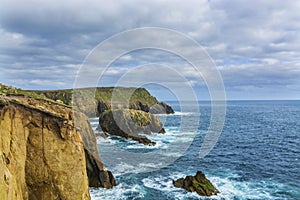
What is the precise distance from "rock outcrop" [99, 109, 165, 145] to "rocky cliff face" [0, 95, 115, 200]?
45.8m

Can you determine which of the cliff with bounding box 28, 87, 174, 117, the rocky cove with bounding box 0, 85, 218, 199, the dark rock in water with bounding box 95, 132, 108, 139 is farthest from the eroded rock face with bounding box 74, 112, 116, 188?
the cliff with bounding box 28, 87, 174, 117

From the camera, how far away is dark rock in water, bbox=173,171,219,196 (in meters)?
30.5

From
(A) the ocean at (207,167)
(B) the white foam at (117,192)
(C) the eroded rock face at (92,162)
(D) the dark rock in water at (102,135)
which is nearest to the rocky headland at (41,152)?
(B) the white foam at (117,192)

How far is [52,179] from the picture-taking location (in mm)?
17859

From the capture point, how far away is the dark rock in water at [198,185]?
30.5 meters

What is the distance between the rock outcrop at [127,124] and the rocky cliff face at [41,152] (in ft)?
150

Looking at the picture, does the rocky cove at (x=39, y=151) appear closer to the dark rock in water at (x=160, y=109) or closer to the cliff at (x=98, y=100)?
the cliff at (x=98, y=100)

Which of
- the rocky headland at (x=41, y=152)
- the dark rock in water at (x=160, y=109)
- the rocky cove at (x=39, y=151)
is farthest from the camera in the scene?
the dark rock in water at (x=160, y=109)

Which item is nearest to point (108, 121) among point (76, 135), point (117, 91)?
point (76, 135)

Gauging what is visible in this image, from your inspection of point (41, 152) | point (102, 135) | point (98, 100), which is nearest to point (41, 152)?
point (41, 152)

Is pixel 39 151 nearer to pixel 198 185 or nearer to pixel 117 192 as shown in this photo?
pixel 117 192

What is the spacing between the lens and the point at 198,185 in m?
31.7

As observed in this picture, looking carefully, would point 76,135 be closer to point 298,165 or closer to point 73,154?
point 73,154

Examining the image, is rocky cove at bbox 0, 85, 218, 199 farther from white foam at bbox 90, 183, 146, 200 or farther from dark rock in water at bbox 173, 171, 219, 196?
dark rock in water at bbox 173, 171, 219, 196
